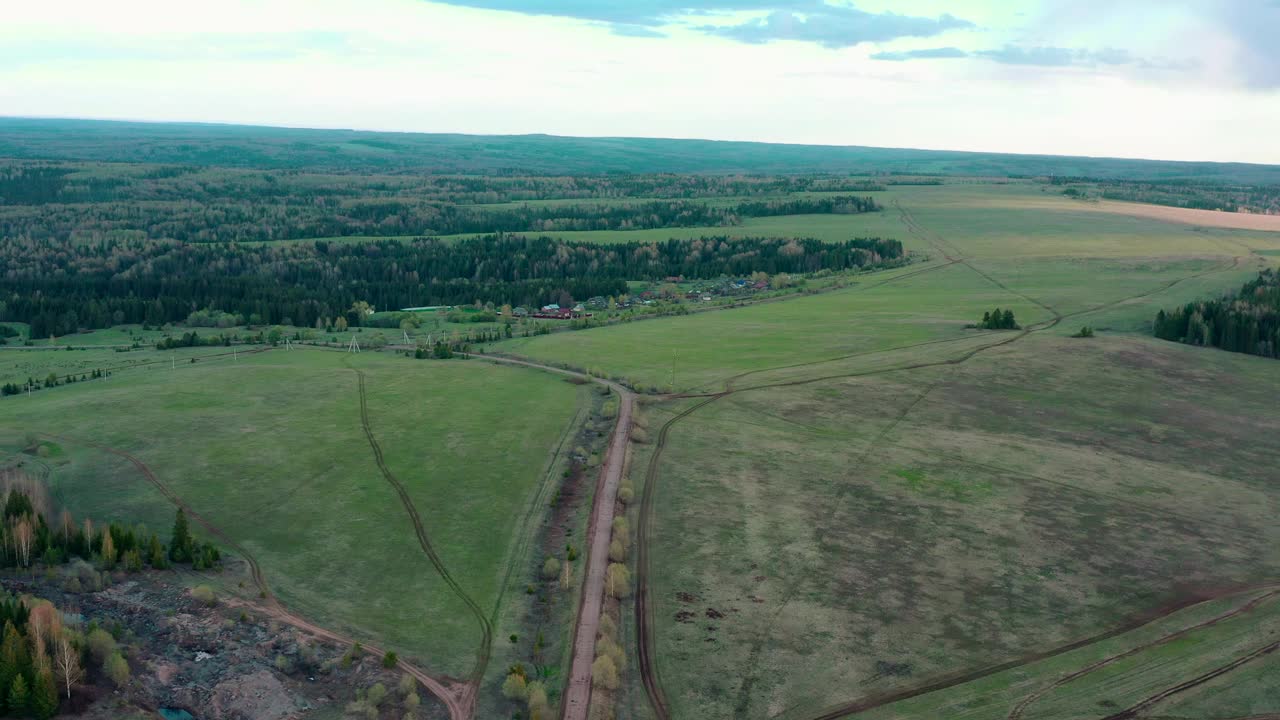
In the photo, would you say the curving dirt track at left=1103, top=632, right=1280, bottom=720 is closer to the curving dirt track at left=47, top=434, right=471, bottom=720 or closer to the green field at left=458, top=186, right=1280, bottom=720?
the green field at left=458, top=186, right=1280, bottom=720

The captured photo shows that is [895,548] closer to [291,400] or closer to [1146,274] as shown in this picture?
[291,400]

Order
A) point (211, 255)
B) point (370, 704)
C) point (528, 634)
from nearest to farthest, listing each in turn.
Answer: point (370, 704)
point (528, 634)
point (211, 255)

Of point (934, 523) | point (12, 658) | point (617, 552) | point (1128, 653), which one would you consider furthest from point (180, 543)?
point (1128, 653)

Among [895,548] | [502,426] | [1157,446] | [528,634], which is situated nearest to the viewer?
[528,634]

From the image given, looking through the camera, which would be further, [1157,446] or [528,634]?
[1157,446]

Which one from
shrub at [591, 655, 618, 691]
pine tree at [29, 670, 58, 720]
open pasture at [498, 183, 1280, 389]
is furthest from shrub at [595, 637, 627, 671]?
open pasture at [498, 183, 1280, 389]

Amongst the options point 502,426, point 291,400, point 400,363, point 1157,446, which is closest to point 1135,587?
point 1157,446
